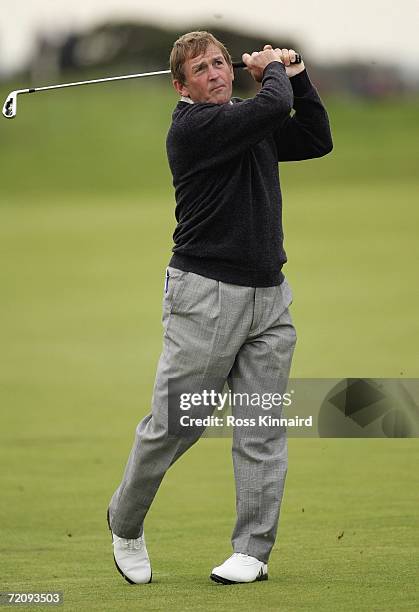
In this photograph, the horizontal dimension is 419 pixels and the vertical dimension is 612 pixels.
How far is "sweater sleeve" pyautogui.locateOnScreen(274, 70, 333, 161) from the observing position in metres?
4.45

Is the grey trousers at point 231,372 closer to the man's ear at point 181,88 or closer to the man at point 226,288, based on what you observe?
the man at point 226,288

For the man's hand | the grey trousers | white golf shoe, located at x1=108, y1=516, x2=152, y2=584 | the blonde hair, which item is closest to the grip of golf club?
the man's hand

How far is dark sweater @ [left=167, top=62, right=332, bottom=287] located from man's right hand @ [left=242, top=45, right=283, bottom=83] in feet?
0.22

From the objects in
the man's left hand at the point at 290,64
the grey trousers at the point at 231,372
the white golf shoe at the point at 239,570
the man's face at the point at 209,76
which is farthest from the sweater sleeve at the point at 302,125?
the white golf shoe at the point at 239,570

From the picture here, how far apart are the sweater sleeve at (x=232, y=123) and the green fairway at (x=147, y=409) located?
1212 mm

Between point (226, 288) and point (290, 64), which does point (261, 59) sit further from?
point (226, 288)

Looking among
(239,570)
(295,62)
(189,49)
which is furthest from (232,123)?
(239,570)

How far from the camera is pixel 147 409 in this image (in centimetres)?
814

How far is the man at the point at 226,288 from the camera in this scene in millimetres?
4207

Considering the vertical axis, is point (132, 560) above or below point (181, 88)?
below

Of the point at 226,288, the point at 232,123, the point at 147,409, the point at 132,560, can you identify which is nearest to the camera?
Result: the point at 232,123

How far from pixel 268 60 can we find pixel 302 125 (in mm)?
237

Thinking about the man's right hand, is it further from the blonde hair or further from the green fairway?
the green fairway

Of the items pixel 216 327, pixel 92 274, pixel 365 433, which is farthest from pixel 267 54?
pixel 92 274
